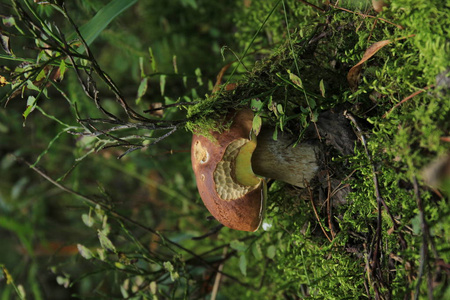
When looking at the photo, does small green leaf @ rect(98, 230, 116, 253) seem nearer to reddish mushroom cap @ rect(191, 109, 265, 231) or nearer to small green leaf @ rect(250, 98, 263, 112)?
reddish mushroom cap @ rect(191, 109, 265, 231)

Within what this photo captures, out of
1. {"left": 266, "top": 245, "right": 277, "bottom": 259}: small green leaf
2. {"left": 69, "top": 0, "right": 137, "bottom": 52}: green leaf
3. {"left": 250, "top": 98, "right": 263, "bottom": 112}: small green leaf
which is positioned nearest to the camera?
{"left": 250, "top": 98, "right": 263, "bottom": 112}: small green leaf

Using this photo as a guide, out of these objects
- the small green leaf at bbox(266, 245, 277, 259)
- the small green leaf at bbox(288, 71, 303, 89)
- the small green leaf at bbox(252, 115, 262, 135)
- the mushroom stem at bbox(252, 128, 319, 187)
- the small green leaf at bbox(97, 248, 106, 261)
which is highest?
the small green leaf at bbox(288, 71, 303, 89)

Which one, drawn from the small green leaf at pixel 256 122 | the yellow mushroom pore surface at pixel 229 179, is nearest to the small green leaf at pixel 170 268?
the yellow mushroom pore surface at pixel 229 179

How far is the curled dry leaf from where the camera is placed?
649 millimetres

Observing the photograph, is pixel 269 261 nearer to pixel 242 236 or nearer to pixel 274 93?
→ pixel 242 236

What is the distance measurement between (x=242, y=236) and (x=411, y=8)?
2.53 ft

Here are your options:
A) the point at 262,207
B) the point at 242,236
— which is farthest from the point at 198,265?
the point at 262,207

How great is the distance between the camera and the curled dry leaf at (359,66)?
25.5 inches

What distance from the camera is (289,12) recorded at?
39.6 inches

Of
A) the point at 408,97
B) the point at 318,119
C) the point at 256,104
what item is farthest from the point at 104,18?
the point at 408,97

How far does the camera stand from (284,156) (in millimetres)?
776

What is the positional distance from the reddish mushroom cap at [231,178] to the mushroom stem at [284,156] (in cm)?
5

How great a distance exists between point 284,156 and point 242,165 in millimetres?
100

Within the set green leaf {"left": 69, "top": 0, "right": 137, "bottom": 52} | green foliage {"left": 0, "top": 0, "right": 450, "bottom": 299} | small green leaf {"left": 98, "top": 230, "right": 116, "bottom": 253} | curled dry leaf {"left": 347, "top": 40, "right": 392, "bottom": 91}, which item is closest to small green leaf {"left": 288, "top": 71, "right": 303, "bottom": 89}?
green foliage {"left": 0, "top": 0, "right": 450, "bottom": 299}
